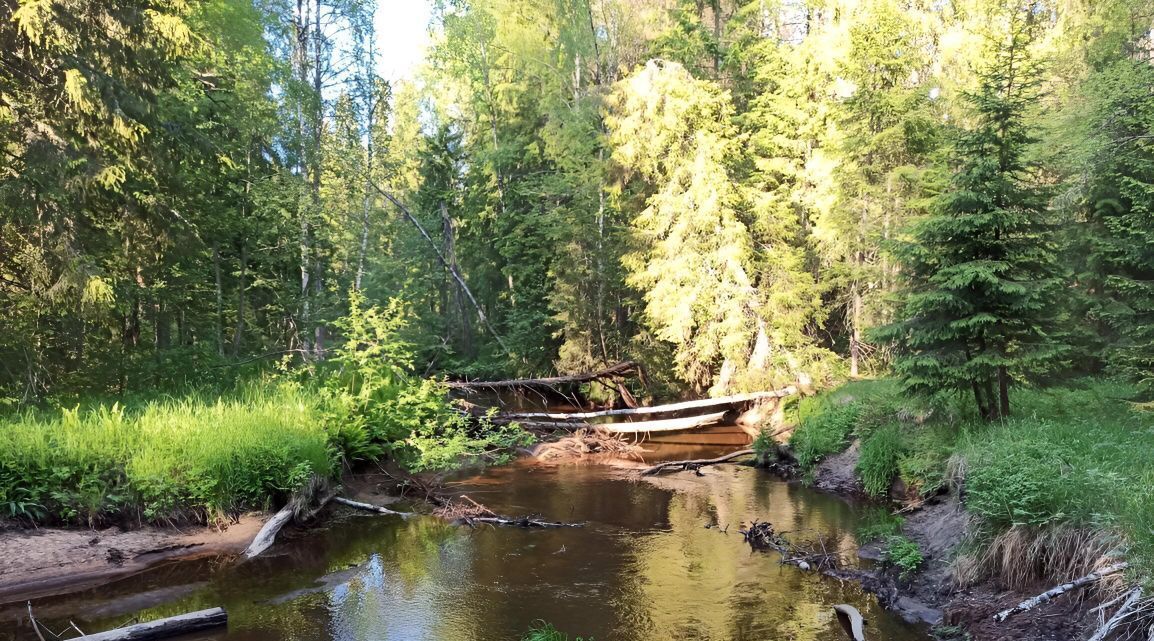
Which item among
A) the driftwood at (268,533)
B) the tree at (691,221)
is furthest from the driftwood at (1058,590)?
the tree at (691,221)

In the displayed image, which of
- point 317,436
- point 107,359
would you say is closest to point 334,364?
point 107,359

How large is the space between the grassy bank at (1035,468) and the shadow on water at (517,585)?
123 cm

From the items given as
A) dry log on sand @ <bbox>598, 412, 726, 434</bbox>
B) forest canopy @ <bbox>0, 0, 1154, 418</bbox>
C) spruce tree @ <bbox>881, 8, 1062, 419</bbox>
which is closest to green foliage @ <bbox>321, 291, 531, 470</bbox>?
forest canopy @ <bbox>0, 0, 1154, 418</bbox>

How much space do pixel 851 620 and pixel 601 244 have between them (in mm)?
17368

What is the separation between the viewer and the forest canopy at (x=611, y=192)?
372 inches

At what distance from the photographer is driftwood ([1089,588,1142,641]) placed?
480 centimetres

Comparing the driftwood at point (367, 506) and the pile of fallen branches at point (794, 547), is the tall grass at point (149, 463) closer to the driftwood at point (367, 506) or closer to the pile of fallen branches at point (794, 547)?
the driftwood at point (367, 506)

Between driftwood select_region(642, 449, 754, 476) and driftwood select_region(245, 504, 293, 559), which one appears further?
driftwood select_region(642, 449, 754, 476)

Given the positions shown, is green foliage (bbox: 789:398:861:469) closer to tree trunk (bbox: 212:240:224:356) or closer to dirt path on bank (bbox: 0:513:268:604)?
dirt path on bank (bbox: 0:513:268:604)

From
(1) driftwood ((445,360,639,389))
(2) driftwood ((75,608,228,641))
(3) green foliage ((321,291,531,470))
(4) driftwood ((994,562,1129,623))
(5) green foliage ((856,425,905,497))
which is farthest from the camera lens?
(1) driftwood ((445,360,639,389))

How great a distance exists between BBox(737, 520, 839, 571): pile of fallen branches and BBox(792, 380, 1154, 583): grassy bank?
1.68m

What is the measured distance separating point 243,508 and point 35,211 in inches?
202

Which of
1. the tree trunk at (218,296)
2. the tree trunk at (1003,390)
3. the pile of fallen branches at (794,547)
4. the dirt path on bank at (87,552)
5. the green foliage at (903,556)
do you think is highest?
the tree trunk at (218,296)

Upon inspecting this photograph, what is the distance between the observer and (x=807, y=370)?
1694 cm
